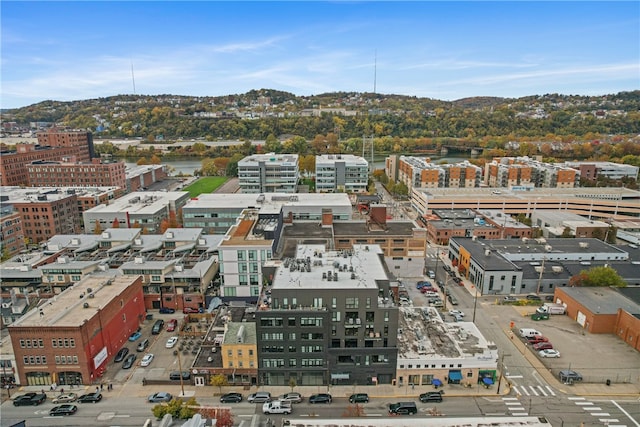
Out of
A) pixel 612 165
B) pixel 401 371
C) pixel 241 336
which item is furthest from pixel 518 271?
pixel 612 165

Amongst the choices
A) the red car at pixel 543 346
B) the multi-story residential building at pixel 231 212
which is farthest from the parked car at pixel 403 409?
the multi-story residential building at pixel 231 212

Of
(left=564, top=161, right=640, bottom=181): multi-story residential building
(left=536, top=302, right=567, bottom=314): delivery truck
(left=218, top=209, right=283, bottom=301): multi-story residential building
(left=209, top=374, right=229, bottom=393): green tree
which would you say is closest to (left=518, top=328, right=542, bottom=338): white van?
(left=536, top=302, right=567, bottom=314): delivery truck

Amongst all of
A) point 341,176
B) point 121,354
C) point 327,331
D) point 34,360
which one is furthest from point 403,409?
point 341,176

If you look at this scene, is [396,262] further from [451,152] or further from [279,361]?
[451,152]

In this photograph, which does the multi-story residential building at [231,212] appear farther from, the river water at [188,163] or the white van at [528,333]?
the river water at [188,163]

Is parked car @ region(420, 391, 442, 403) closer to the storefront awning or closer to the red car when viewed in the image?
the storefront awning
